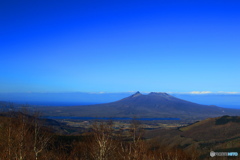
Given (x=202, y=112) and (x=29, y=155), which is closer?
(x=29, y=155)

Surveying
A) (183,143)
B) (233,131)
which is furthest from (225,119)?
(183,143)

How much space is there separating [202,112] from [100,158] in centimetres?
17515

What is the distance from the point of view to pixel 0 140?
1498cm

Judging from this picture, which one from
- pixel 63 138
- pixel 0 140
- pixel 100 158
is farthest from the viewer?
pixel 63 138

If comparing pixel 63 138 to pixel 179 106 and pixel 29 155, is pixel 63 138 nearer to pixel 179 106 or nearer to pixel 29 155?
pixel 29 155

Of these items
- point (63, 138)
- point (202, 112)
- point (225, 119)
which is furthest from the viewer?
point (202, 112)

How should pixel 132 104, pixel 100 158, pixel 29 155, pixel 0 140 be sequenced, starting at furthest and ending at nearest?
1. pixel 132 104
2. pixel 0 140
3. pixel 29 155
4. pixel 100 158

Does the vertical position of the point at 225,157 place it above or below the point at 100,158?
below

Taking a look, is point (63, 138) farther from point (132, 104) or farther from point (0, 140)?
point (132, 104)

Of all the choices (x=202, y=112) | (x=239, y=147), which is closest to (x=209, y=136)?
(x=239, y=147)

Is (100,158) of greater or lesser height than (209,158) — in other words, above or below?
above

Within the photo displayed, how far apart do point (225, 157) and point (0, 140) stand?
60.6ft

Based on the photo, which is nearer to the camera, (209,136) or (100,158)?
(100,158)

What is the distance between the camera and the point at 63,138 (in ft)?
101
